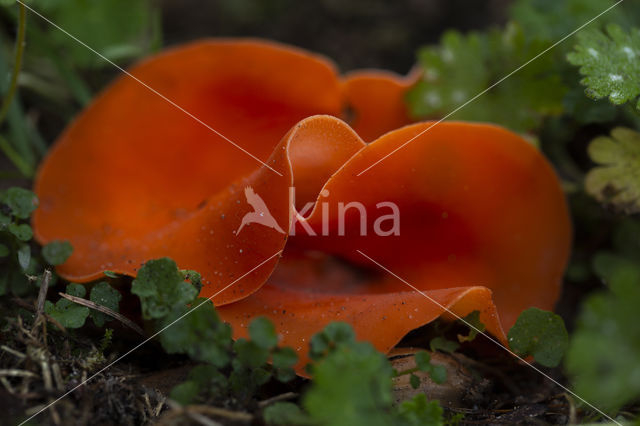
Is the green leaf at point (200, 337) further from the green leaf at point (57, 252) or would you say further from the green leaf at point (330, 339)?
the green leaf at point (57, 252)

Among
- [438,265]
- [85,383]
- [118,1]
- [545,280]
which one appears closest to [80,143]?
[118,1]

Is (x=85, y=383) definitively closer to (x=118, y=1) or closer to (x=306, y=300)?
(x=306, y=300)

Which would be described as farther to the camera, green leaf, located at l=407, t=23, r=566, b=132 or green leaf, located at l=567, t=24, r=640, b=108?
green leaf, located at l=407, t=23, r=566, b=132

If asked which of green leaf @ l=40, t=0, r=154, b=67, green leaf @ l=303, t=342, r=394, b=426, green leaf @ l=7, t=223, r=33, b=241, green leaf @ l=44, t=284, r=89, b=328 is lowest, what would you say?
green leaf @ l=44, t=284, r=89, b=328

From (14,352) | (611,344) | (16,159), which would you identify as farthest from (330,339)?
(16,159)

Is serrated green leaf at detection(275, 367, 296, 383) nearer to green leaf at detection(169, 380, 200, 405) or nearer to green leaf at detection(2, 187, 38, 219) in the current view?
green leaf at detection(169, 380, 200, 405)

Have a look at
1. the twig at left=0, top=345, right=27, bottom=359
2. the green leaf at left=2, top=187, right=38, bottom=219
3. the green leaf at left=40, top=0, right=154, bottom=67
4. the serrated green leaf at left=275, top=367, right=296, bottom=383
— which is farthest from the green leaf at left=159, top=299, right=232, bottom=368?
the green leaf at left=40, top=0, right=154, bottom=67
